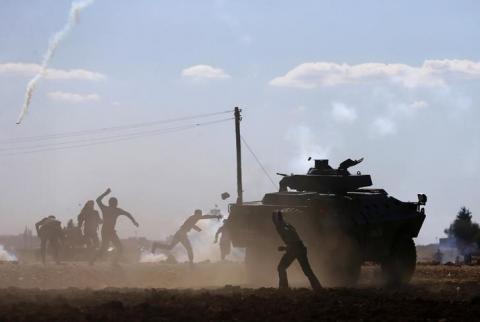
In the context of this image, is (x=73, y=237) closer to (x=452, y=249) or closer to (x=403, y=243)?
(x=403, y=243)

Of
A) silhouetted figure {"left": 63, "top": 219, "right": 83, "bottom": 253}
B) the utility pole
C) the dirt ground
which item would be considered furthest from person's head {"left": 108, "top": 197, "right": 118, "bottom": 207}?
the utility pole

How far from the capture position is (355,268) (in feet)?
65.8

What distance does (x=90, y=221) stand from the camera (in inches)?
1177

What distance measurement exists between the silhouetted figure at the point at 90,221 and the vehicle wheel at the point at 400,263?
1085 centimetres

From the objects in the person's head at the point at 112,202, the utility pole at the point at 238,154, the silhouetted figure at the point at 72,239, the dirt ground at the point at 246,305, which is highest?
the utility pole at the point at 238,154

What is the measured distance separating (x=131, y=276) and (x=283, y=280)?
7.08m

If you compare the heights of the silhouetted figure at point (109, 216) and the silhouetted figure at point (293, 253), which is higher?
the silhouetted figure at point (109, 216)

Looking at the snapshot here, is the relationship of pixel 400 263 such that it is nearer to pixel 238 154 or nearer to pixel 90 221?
pixel 90 221

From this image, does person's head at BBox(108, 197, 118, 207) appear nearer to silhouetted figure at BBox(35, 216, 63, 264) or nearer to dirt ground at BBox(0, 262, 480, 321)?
silhouetted figure at BBox(35, 216, 63, 264)

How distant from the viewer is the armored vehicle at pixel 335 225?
64.3 feet

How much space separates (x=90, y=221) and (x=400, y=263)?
11.4 meters

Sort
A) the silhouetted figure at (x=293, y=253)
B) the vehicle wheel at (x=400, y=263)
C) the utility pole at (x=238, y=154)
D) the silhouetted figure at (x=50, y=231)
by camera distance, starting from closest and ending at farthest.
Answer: the silhouetted figure at (x=293, y=253) → the vehicle wheel at (x=400, y=263) → the silhouetted figure at (x=50, y=231) → the utility pole at (x=238, y=154)

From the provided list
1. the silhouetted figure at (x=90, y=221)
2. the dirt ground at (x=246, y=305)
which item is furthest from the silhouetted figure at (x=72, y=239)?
the dirt ground at (x=246, y=305)

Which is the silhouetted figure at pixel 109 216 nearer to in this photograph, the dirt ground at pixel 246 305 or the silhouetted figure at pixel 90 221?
the silhouetted figure at pixel 90 221
